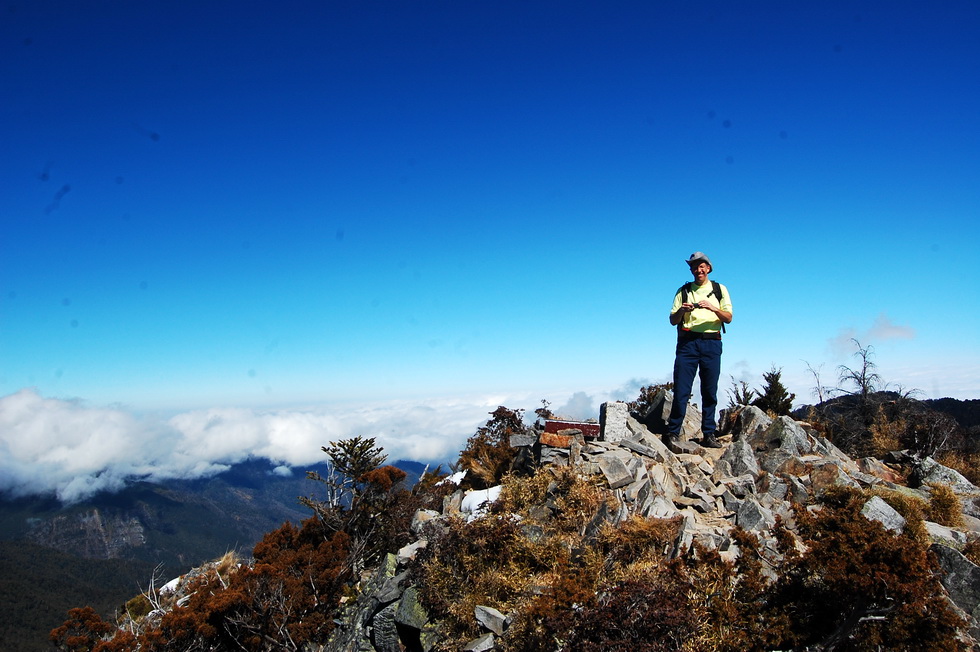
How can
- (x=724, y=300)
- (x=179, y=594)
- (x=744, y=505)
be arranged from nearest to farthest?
1. (x=744, y=505)
2. (x=724, y=300)
3. (x=179, y=594)

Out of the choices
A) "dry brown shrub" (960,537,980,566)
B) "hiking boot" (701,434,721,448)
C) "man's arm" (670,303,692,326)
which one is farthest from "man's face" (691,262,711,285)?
"dry brown shrub" (960,537,980,566)

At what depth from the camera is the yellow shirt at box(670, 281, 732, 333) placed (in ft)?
36.0

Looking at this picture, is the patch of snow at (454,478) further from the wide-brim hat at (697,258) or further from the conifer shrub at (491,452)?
the wide-brim hat at (697,258)

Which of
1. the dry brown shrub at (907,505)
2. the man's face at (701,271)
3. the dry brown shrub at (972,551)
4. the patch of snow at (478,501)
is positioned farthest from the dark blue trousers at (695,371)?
the dry brown shrub at (972,551)

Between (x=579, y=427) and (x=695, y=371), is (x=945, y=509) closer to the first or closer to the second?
(x=695, y=371)

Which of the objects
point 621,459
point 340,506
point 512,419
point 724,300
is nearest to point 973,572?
point 621,459

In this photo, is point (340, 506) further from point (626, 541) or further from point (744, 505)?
point (744, 505)

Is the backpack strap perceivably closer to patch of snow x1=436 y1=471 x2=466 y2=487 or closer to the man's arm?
the man's arm

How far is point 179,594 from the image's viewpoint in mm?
17594

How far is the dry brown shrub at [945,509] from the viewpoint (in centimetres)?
876

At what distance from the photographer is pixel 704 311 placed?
1099 cm

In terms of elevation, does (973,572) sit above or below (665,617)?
above

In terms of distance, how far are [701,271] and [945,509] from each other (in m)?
5.66

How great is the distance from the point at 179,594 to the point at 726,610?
18156 millimetres
